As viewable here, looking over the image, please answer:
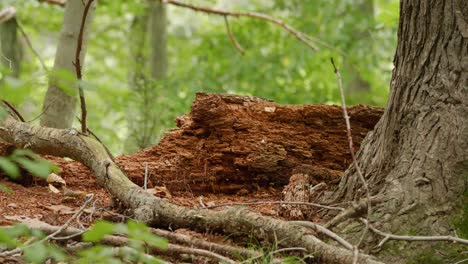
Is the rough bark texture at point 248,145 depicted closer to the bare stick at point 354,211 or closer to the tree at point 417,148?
the tree at point 417,148

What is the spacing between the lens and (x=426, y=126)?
3625 mm

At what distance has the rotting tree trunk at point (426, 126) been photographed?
3516 mm

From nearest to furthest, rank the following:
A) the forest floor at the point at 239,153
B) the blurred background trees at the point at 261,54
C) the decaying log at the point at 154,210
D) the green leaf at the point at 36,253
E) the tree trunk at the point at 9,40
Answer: the green leaf at the point at 36,253 < the decaying log at the point at 154,210 < the forest floor at the point at 239,153 < the tree trunk at the point at 9,40 < the blurred background trees at the point at 261,54

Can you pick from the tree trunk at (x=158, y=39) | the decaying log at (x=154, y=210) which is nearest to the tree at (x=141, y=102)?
the tree trunk at (x=158, y=39)

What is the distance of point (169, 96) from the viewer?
935 cm

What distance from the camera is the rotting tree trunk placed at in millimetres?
3516

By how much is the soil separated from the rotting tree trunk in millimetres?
1025

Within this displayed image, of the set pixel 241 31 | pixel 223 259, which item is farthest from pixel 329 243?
pixel 241 31

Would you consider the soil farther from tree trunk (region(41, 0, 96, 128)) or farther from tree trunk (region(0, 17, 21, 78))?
tree trunk (region(0, 17, 21, 78))

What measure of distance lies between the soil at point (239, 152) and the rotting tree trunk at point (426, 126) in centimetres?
103

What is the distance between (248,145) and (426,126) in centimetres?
152

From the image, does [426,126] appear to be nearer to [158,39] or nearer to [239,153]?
[239,153]

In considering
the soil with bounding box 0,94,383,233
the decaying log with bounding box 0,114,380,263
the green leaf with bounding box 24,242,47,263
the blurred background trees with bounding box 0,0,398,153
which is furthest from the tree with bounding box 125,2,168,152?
the green leaf with bounding box 24,242,47,263

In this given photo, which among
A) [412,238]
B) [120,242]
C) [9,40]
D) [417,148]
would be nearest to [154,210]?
[120,242]
